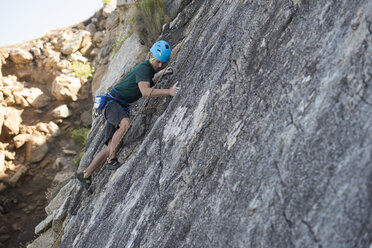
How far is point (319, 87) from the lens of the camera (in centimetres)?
242

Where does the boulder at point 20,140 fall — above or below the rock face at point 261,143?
below

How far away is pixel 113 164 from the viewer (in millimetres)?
4902

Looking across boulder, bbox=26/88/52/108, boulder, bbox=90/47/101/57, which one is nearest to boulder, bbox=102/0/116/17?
boulder, bbox=90/47/101/57

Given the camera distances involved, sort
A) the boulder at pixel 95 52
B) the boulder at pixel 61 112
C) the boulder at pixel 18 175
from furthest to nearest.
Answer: the boulder at pixel 95 52 → the boulder at pixel 61 112 → the boulder at pixel 18 175

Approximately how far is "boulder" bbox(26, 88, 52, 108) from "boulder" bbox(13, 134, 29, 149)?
1.92m

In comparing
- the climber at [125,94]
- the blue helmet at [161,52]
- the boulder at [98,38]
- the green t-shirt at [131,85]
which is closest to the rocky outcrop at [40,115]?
the boulder at [98,38]

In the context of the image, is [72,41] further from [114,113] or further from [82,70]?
[114,113]

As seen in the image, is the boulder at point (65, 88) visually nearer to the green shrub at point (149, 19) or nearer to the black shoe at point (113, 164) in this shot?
the green shrub at point (149, 19)

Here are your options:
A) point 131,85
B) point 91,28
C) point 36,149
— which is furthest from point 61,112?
point 131,85

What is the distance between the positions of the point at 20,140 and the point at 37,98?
2521 millimetres

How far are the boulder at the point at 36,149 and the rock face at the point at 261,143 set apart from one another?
909 centimetres

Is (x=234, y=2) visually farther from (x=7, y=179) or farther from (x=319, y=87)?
(x=7, y=179)

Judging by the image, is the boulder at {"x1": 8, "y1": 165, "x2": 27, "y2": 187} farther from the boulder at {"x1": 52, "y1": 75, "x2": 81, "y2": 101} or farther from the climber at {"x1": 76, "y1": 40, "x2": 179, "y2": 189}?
the climber at {"x1": 76, "y1": 40, "x2": 179, "y2": 189}

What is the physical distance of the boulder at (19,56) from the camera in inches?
A: 593
